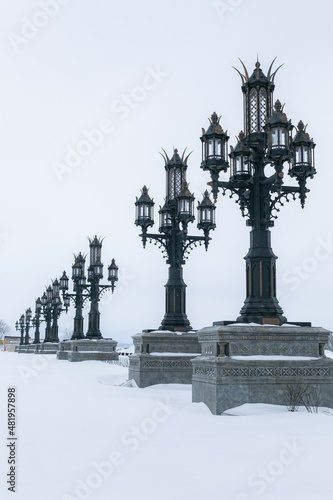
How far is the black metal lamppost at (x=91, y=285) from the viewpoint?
33219 mm

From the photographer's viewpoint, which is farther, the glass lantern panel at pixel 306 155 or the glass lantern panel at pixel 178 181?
the glass lantern panel at pixel 178 181

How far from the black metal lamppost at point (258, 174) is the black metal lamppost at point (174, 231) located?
19.4 ft

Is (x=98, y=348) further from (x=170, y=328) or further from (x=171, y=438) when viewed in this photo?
(x=171, y=438)

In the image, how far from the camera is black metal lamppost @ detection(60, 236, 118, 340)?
33.2 meters

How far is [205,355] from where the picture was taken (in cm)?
1295

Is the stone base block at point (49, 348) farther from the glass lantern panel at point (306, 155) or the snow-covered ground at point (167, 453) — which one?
the glass lantern panel at point (306, 155)

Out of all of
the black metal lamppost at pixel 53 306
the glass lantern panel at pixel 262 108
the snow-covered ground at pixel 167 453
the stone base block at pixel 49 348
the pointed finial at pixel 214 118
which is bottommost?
the snow-covered ground at pixel 167 453

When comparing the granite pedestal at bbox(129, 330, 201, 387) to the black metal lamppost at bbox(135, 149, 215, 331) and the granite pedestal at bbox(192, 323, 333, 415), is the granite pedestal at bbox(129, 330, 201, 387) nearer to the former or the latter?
the black metal lamppost at bbox(135, 149, 215, 331)

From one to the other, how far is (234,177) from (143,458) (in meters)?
8.29

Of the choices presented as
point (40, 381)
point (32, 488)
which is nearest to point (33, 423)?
point (32, 488)

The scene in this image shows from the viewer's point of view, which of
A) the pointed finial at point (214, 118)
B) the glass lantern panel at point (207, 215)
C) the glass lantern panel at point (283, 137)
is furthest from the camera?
the glass lantern panel at point (207, 215)

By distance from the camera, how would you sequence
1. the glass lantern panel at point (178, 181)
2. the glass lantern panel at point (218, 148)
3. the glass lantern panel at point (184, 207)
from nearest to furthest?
the glass lantern panel at point (218, 148)
the glass lantern panel at point (184, 207)
the glass lantern panel at point (178, 181)

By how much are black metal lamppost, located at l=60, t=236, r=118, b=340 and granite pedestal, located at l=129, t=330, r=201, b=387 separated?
1299 cm

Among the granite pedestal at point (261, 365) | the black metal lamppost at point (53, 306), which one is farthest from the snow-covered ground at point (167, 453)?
the black metal lamppost at point (53, 306)
